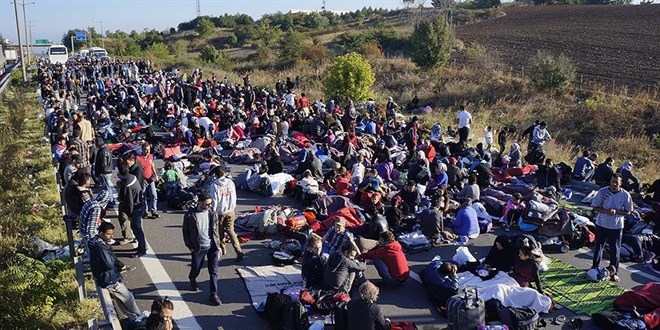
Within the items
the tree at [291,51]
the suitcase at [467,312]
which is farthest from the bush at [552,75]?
the suitcase at [467,312]

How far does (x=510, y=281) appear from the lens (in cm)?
838

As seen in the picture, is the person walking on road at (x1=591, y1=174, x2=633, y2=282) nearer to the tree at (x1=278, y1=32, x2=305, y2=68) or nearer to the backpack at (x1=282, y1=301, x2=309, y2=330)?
the backpack at (x1=282, y1=301, x2=309, y2=330)

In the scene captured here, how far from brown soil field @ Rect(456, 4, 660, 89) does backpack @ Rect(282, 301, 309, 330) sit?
3125 centimetres

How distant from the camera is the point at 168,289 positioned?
28.7ft

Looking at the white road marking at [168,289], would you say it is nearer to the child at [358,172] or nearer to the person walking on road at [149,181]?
the person walking on road at [149,181]

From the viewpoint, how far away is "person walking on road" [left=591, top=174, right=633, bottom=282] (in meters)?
8.91

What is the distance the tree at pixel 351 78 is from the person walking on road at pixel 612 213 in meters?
18.0

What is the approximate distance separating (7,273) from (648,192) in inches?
562

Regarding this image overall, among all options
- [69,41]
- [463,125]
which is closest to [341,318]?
[463,125]

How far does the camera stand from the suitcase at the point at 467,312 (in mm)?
7055

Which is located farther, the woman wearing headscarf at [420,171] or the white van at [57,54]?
the white van at [57,54]

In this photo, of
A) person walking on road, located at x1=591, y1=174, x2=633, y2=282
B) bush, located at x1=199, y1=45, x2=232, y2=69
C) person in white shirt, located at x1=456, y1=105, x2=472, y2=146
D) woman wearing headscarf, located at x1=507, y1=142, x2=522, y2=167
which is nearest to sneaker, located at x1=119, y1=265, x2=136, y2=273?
person walking on road, located at x1=591, y1=174, x2=633, y2=282

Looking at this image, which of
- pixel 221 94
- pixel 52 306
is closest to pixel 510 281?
pixel 52 306

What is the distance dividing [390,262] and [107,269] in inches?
166
